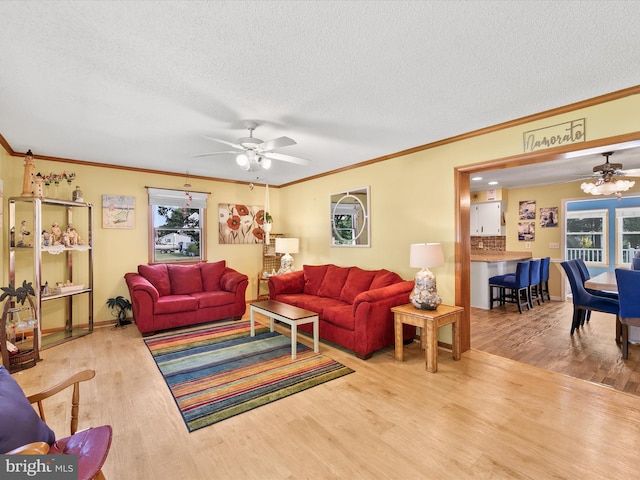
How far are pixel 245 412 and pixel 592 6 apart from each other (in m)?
3.28

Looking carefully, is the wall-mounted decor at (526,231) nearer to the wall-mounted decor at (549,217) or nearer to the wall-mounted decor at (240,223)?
the wall-mounted decor at (549,217)

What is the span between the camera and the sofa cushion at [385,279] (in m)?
4.05

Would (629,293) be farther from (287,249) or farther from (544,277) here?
(287,249)

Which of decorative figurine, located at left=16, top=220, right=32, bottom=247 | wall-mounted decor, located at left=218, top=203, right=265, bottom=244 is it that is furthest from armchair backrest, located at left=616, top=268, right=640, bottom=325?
decorative figurine, located at left=16, top=220, right=32, bottom=247

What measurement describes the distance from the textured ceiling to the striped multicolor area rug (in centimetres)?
246

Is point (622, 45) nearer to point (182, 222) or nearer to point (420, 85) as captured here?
point (420, 85)

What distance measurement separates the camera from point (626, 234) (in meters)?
6.06

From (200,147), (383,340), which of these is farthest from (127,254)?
(383,340)

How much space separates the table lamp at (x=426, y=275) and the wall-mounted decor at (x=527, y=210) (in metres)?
4.76

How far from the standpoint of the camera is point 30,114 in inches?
112

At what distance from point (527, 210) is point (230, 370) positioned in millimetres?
6816

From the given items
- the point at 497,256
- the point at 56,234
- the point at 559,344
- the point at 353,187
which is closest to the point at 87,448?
the point at 56,234

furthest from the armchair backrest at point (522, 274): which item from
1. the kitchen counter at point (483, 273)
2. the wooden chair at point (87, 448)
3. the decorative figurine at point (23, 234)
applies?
the decorative figurine at point (23, 234)

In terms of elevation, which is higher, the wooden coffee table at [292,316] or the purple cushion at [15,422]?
the purple cushion at [15,422]
